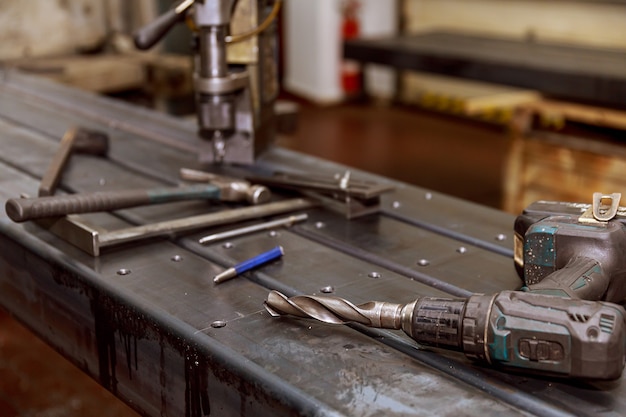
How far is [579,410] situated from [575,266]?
20 centimetres

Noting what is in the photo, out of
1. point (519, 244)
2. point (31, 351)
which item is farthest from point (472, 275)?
point (31, 351)

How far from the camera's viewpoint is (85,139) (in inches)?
61.5

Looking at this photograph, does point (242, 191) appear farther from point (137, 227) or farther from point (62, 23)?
point (62, 23)

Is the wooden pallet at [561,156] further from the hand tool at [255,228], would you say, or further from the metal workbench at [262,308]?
the hand tool at [255,228]

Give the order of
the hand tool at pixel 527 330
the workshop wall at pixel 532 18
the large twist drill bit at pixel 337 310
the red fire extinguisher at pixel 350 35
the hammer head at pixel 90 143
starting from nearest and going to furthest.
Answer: the hand tool at pixel 527 330 → the large twist drill bit at pixel 337 310 → the hammer head at pixel 90 143 → the workshop wall at pixel 532 18 → the red fire extinguisher at pixel 350 35

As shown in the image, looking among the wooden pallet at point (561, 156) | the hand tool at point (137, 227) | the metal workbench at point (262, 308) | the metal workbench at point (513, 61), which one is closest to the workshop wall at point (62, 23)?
the metal workbench at point (513, 61)

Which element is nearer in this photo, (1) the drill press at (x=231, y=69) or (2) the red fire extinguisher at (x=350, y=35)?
(1) the drill press at (x=231, y=69)

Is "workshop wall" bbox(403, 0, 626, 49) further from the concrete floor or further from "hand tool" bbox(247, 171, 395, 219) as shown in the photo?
"hand tool" bbox(247, 171, 395, 219)

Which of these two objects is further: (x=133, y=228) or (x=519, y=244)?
(x=133, y=228)

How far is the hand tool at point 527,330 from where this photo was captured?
28.5 inches

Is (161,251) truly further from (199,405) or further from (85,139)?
(85,139)

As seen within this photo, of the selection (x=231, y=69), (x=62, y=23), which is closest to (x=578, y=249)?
(x=231, y=69)

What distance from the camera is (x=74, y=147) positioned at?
155cm

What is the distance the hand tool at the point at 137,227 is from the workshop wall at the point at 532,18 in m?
3.17
